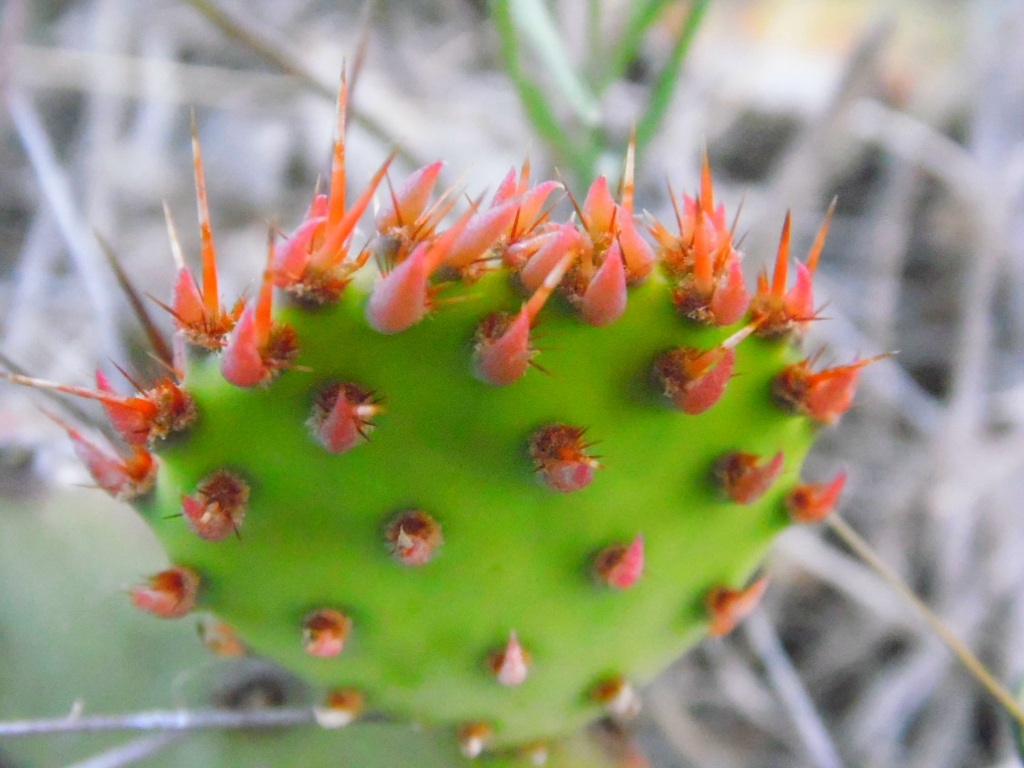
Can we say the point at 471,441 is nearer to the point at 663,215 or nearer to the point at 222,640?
the point at 222,640

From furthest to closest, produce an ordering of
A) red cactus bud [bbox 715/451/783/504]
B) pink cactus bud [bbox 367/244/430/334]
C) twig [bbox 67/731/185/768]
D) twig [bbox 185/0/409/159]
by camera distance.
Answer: twig [bbox 185/0/409/159] < twig [bbox 67/731/185/768] < red cactus bud [bbox 715/451/783/504] < pink cactus bud [bbox 367/244/430/334]

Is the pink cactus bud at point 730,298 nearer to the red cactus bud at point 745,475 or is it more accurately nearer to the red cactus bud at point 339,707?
the red cactus bud at point 745,475

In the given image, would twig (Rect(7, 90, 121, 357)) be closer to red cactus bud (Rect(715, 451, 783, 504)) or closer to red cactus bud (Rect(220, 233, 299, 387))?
red cactus bud (Rect(220, 233, 299, 387))

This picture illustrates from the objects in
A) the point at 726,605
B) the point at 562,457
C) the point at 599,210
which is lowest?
the point at 726,605

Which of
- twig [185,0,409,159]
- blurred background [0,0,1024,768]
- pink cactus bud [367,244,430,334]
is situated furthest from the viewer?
twig [185,0,409,159]

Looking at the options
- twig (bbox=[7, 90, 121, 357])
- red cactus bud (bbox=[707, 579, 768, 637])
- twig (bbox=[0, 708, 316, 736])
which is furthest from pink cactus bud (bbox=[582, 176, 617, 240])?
twig (bbox=[7, 90, 121, 357])

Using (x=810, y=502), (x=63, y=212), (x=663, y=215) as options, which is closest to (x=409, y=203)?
(x=810, y=502)

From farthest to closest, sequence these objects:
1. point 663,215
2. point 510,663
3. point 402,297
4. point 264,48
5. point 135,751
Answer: point 663,215 → point 264,48 → point 135,751 → point 510,663 → point 402,297
